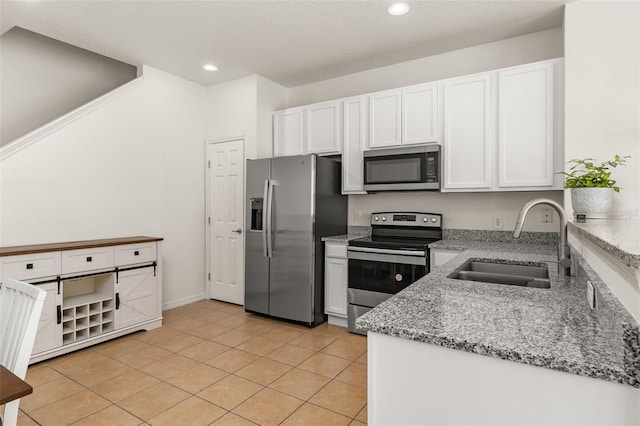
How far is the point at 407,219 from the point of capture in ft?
12.3

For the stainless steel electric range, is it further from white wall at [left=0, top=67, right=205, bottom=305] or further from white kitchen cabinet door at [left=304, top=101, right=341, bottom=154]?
white wall at [left=0, top=67, right=205, bottom=305]

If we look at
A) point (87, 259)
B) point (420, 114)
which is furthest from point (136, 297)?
point (420, 114)

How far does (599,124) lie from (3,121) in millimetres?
5051

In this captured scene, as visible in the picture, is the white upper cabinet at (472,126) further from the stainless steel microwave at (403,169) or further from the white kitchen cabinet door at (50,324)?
the white kitchen cabinet door at (50,324)

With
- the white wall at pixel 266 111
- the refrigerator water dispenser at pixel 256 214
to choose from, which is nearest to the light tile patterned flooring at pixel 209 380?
the refrigerator water dispenser at pixel 256 214

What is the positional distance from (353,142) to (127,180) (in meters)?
2.45

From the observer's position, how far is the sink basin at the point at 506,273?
6.14 feet

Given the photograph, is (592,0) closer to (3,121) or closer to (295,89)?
(295,89)

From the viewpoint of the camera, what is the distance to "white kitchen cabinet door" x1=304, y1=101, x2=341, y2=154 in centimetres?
394

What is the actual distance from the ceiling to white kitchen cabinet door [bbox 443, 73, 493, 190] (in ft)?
1.65

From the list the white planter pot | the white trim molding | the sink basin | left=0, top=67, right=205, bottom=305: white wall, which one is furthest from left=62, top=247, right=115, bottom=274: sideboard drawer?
the white planter pot

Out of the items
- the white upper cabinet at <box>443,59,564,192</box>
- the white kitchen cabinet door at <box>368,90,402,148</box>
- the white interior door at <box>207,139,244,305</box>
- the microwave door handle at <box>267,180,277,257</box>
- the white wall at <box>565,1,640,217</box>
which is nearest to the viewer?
the white wall at <box>565,1,640,217</box>

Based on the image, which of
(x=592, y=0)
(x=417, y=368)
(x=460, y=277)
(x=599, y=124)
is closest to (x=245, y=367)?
(x=460, y=277)

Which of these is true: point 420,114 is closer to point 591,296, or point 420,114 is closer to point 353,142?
point 353,142
